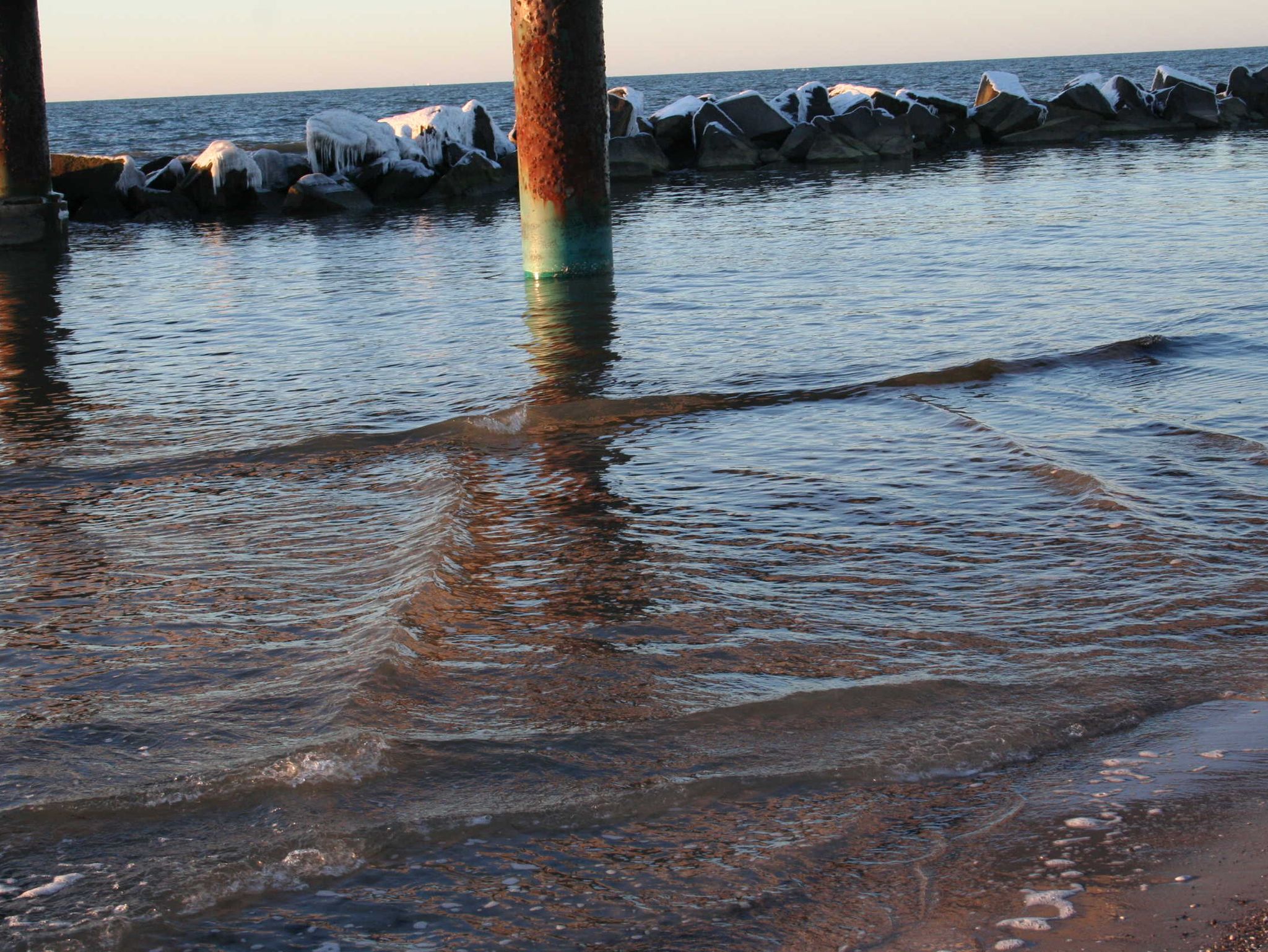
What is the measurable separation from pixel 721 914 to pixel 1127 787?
0.96m

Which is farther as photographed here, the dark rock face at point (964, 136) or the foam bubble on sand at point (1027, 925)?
the dark rock face at point (964, 136)

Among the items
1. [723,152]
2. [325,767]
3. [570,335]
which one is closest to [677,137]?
[723,152]

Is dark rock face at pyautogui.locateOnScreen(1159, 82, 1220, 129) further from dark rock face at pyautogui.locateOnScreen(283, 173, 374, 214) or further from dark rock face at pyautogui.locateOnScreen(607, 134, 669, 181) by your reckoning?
dark rock face at pyautogui.locateOnScreen(283, 173, 374, 214)

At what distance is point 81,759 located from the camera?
116 inches

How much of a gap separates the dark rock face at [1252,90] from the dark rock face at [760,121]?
41.6ft

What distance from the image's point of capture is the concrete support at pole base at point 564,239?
10.1 m

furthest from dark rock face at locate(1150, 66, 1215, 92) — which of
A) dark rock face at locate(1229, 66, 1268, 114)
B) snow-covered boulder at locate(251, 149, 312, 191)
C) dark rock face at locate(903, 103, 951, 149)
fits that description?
snow-covered boulder at locate(251, 149, 312, 191)

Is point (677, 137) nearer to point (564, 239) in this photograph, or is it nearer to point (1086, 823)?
point (564, 239)

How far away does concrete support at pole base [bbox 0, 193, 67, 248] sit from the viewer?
Answer: 47.3 feet

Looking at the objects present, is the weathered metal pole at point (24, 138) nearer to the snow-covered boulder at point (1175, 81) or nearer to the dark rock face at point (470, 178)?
the dark rock face at point (470, 178)

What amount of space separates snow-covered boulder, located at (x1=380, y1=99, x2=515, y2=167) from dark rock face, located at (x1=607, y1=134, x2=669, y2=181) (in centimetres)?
179

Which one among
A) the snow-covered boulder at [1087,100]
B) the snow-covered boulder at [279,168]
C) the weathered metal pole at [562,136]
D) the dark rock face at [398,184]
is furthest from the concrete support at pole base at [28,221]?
the snow-covered boulder at [1087,100]

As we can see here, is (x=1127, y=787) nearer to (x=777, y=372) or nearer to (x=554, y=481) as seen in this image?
(x=554, y=481)

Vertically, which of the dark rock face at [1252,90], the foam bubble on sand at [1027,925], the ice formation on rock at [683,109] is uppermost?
the dark rock face at [1252,90]
